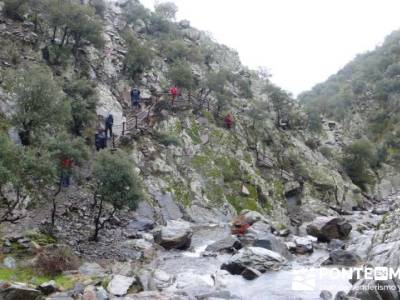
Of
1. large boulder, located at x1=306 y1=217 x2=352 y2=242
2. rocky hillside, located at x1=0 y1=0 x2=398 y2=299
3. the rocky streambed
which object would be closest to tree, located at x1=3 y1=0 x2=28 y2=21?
rocky hillside, located at x1=0 y1=0 x2=398 y2=299

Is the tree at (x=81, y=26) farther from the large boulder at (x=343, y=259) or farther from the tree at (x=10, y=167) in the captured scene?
the large boulder at (x=343, y=259)

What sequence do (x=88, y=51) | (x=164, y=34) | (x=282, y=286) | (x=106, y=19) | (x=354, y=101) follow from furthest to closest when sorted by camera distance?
(x=354, y=101) → (x=164, y=34) → (x=106, y=19) → (x=88, y=51) → (x=282, y=286)

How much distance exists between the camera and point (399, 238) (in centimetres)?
2364

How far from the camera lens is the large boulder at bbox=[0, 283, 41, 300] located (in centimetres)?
1845

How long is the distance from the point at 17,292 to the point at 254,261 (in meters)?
14.7

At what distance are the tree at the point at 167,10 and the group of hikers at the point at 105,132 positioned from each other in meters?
41.4

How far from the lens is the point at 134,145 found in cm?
4938

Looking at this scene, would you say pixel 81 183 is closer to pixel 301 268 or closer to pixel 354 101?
pixel 301 268

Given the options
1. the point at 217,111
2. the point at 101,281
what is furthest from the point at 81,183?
the point at 217,111

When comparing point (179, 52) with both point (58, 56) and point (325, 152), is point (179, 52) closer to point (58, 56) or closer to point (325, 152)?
point (58, 56)

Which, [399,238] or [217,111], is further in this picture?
[217,111]

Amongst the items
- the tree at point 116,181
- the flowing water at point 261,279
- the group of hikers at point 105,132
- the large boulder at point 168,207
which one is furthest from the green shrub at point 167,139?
the tree at point 116,181

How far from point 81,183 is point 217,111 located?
1292 inches

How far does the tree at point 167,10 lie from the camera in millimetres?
98125
